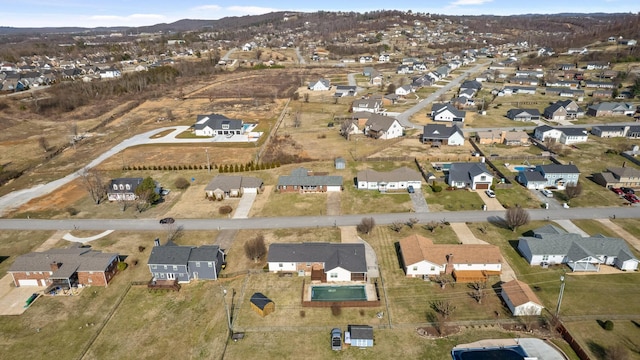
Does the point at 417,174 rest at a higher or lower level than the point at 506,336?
higher

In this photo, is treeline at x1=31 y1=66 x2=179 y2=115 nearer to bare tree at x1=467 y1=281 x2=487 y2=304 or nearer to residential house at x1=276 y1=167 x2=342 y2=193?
residential house at x1=276 y1=167 x2=342 y2=193

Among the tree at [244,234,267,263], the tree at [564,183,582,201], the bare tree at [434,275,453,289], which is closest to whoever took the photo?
the bare tree at [434,275,453,289]

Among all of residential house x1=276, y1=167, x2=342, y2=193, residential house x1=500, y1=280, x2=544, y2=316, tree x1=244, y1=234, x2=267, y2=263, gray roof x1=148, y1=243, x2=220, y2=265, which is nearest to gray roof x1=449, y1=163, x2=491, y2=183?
residential house x1=276, y1=167, x2=342, y2=193

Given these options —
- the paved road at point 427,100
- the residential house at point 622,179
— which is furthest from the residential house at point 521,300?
the paved road at point 427,100

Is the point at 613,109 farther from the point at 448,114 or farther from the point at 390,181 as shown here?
the point at 390,181

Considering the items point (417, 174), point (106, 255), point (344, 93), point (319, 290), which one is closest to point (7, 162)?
point (106, 255)

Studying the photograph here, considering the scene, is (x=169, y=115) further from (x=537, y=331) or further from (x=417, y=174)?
(x=537, y=331)
